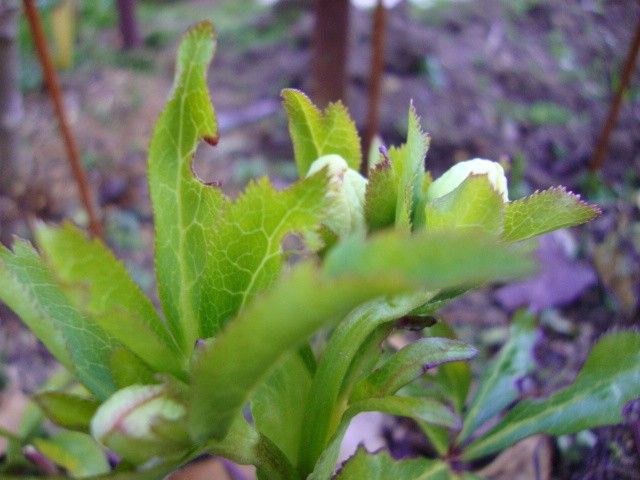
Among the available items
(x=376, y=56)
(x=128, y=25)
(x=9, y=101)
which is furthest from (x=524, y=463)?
(x=128, y=25)

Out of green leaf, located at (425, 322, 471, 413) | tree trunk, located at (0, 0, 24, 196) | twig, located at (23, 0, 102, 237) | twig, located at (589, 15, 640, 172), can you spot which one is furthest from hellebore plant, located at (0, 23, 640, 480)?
tree trunk, located at (0, 0, 24, 196)

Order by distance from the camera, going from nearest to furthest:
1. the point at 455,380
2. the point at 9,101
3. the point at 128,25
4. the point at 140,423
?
the point at 140,423 → the point at 455,380 → the point at 9,101 → the point at 128,25

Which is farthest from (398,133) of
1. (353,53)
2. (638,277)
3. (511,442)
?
(511,442)

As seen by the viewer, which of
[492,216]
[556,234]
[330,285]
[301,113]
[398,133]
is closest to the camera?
[330,285]

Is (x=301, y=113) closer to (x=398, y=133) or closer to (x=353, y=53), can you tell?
(x=398, y=133)

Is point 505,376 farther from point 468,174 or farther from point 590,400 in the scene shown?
point 468,174

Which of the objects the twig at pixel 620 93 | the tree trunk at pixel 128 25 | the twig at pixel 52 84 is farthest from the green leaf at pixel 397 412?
the tree trunk at pixel 128 25

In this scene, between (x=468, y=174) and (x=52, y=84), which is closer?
(x=468, y=174)

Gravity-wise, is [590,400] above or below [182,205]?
below
